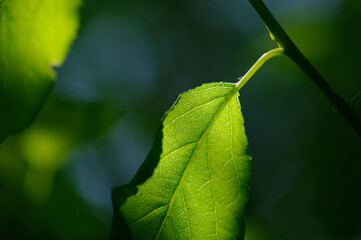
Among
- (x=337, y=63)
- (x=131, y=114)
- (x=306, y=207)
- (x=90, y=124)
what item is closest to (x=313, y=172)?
(x=306, y=207)

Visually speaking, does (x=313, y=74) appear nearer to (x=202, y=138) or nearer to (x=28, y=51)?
(x=202, y=138)

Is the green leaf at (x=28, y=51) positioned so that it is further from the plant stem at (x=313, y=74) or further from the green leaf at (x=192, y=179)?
the plant stem at (x=313, y=74)

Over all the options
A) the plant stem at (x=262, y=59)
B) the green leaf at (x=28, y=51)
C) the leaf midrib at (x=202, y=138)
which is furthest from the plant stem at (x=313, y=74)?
the green leaf at (x=28, y=51)

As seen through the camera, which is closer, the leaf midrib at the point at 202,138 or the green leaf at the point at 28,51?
the green leaf at the point at 28,51

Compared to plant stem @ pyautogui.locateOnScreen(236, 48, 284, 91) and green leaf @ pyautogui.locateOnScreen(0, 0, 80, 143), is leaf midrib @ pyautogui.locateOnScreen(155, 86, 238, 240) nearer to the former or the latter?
plant stem @ pyautogui.locateOnScreen(236, 48, 284, 91)

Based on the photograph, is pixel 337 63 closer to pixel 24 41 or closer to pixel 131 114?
pixel 131 114

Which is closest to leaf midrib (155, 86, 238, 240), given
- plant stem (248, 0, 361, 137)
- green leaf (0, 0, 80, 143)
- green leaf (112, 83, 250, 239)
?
green leaf (112, 83, 250, 239)
